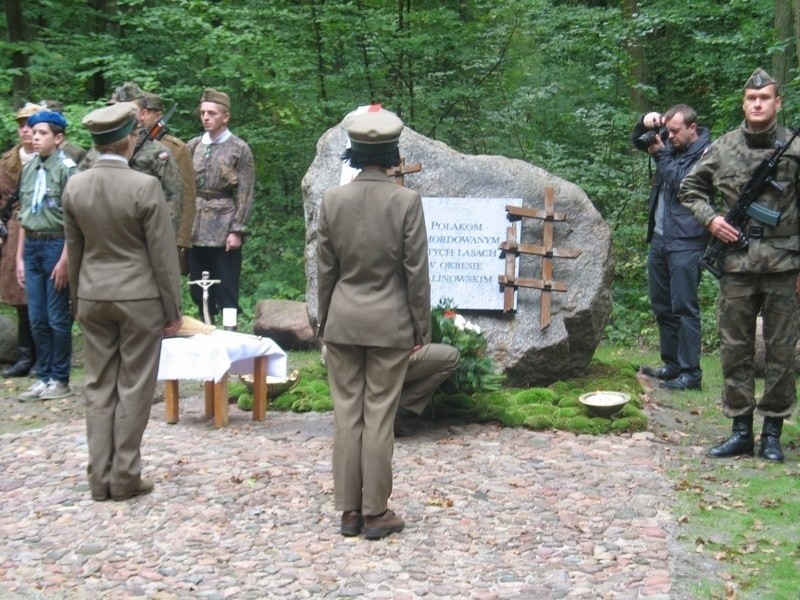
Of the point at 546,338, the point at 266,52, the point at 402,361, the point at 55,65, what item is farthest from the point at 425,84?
the point at 402,361

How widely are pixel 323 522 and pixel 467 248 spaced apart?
3758 millimetres

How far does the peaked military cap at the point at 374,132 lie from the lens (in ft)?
16.8

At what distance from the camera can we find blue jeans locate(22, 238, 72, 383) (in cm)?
855

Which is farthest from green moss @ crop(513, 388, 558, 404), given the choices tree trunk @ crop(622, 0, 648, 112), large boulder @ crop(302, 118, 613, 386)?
tree trunk @ crop(622, 0, 648, 112)

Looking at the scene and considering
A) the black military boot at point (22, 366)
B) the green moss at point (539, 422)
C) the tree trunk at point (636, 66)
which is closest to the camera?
the green moss at point (539, 422)

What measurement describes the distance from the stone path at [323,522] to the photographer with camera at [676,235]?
188 cm

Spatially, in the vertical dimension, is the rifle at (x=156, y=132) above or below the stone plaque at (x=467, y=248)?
above

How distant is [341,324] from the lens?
5164 mm

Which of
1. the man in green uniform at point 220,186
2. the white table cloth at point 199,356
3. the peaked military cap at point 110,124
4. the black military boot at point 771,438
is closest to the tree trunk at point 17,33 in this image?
the man in green uniform at point 220,186

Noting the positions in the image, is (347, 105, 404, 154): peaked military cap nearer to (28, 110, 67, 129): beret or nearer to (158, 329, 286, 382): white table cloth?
(158, 329, 286, 382): white table cloth

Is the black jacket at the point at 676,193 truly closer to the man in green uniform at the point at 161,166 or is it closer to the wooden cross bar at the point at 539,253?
the wooden cross bar at the point at 539,253

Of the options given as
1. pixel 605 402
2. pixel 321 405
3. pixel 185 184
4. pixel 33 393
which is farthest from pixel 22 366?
pixel 605 402

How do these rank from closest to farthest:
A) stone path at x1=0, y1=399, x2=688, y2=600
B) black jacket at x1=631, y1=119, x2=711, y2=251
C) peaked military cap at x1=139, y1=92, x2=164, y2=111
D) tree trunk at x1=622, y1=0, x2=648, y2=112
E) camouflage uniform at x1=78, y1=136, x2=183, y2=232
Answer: stone path at x1=0, y1=399, x2=688, y2=600
camouflage uniform at x1=78, y1=136, x2=183, y2=232
peaked military cap at x1=139, y1=92, x2=164, y2=111
black jacket at x1=631, y1=119, x2=711, y2=251
tree trunk at x1=622, y1=0, x2=648, y2=112

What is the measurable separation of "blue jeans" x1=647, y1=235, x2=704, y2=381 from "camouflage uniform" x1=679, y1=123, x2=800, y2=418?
1.73 m
